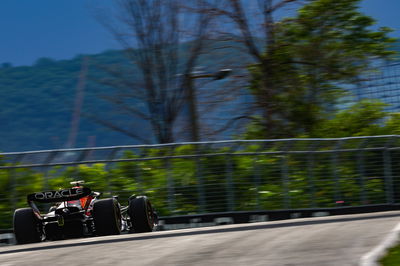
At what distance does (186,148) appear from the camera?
623 inches

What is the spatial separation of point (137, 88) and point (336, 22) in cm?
742

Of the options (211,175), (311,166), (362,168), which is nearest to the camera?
(211,175)

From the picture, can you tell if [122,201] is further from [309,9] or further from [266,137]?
[309,9]

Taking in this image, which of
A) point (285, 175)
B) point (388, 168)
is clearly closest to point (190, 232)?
point (285, 175)

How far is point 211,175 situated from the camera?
16031mm

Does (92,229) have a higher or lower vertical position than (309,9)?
lower

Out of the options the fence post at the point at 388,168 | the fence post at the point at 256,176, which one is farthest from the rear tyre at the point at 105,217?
the fence post at the point at 388,168

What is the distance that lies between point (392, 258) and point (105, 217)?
6916mm

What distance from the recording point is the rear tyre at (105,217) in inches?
508

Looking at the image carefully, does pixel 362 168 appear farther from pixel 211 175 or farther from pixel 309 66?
pixel 309 66

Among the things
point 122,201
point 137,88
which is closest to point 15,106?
point 137,88

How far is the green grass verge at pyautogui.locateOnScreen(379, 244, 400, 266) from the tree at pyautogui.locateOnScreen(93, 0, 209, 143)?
17.1m

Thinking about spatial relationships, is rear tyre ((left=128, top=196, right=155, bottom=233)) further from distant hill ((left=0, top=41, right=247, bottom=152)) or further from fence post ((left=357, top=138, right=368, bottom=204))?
distant hill ((left=0, top=41, right=247, bottom=152))

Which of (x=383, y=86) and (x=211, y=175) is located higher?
(x=383, y=86)
